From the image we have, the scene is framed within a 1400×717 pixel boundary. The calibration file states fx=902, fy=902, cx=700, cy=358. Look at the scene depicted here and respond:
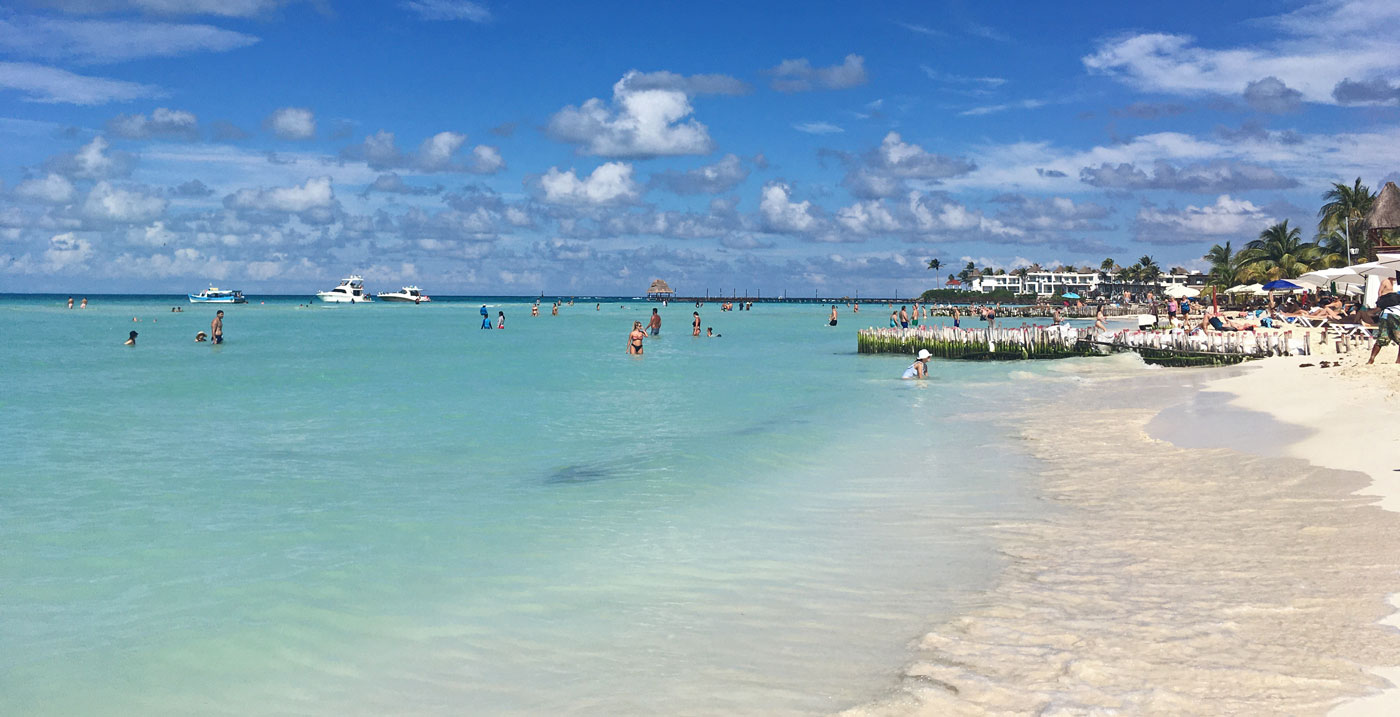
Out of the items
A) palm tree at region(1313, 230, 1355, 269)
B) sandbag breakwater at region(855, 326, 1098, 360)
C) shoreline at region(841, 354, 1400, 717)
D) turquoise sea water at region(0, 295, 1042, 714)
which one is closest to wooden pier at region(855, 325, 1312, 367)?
sandbag breakwater at region(855, 326, 1098, 360)

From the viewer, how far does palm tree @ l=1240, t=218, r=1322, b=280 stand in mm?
65688

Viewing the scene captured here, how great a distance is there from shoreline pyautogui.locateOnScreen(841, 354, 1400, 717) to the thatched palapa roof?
1398 inches

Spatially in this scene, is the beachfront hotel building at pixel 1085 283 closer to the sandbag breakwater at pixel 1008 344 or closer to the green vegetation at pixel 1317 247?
the green vegetation at pixel 1317 247

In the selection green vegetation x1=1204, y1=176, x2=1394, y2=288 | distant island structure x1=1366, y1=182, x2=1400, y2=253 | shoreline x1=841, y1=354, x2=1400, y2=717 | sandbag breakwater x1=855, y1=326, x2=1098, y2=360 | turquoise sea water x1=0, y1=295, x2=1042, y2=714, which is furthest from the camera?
green vegetation x1=1204, y1=176, x2=1394, y2=288

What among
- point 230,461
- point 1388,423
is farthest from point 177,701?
point 1388,423

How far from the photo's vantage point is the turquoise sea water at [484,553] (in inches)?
245

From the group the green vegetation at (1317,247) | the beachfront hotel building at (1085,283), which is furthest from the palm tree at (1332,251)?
the beachfront hotel building at (1085,283)

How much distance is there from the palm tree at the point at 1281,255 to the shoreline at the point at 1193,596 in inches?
2423

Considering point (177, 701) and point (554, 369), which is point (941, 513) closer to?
point (177, 701)

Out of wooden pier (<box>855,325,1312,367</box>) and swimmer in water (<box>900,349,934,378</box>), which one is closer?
swimmer in water (<box>900,349,934,378</box>)

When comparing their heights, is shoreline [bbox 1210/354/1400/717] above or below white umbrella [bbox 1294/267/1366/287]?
below

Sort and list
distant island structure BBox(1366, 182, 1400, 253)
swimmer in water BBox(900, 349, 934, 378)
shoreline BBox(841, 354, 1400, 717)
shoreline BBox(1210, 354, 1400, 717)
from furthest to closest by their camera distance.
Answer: distant island structure BBox(1366, 182, 1400, 253), swimmer in water BBox(900, 349, 934, 378), shoreline BBox(1210, 354, 1400, 717), shoreline BBox(841, 354, 1400, 717)

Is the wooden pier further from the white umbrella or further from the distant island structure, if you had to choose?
the distant island structure

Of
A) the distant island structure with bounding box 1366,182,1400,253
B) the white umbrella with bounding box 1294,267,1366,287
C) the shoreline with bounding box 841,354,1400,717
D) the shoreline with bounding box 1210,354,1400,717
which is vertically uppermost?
the distant island structure with bounding box 1366,182,1400,253
